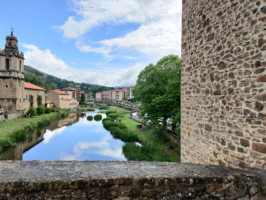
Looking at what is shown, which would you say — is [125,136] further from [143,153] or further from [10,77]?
[10,77]

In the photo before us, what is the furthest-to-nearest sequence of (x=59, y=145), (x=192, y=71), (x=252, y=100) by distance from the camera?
(x=59, y=145)
(x=192, y=71)
(x=252, y=100)

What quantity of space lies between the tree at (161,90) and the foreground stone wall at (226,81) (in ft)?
25.9

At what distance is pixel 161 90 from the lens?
48.8ft

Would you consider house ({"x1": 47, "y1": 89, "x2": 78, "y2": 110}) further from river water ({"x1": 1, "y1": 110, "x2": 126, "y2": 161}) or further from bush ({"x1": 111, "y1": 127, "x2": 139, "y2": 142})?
bush ({"x1": 111, "y1": 127, "x2": 139, "y2": 142})

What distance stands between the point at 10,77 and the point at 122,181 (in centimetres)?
3822


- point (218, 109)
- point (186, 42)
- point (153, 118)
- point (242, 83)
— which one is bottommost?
point (153, 118)

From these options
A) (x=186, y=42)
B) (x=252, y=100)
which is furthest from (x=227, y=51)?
(x=186, y=42)

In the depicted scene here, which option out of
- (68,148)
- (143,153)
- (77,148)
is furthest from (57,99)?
(143,153)

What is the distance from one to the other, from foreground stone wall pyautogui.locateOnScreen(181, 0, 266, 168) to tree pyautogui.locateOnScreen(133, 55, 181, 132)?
7889 millimetres

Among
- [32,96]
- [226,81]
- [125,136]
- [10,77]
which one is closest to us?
[226,81]

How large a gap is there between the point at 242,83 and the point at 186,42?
230 centimetres

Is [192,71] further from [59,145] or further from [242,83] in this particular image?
[59,145]

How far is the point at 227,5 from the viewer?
125 inches

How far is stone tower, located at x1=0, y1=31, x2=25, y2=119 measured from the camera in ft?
102
